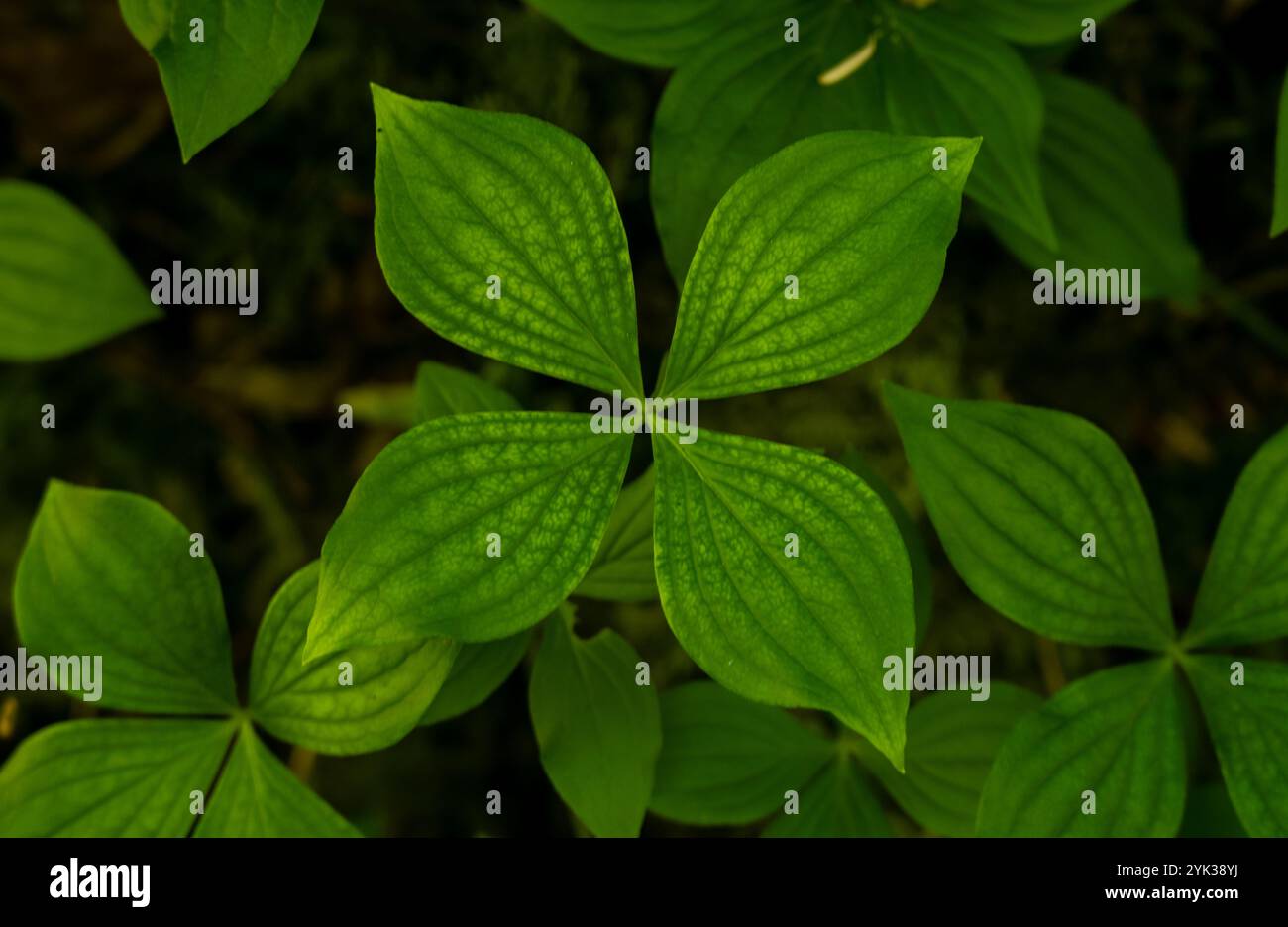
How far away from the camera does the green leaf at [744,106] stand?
4.75 feet

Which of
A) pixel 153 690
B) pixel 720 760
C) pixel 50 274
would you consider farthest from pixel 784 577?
pixel 50 274

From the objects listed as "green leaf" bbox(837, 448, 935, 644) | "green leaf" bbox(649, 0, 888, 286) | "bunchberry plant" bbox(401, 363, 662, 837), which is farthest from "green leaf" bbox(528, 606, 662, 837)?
"green leaf" bbox(649, 0, 888, 286)

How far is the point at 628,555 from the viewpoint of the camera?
1459mm

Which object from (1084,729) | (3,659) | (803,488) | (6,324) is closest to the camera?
(803,488)

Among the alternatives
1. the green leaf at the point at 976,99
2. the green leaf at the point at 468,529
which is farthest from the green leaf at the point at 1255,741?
the green leaf at the point at 468,529

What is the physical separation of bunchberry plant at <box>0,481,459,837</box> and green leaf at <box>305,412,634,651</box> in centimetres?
27

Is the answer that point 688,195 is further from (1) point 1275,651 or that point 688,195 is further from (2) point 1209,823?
(1) point 1275,651

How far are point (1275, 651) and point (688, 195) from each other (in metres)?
1.49

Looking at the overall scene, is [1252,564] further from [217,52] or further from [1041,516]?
[217,52]

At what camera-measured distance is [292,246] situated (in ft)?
6.81

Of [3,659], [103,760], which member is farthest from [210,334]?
[103,760]

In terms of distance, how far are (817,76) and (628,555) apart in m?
0.73

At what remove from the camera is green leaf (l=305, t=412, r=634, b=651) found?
3.71ft

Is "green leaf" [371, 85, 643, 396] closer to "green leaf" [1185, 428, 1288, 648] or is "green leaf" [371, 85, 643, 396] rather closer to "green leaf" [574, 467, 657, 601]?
"green leaf" [574, 467, 657, 601]
